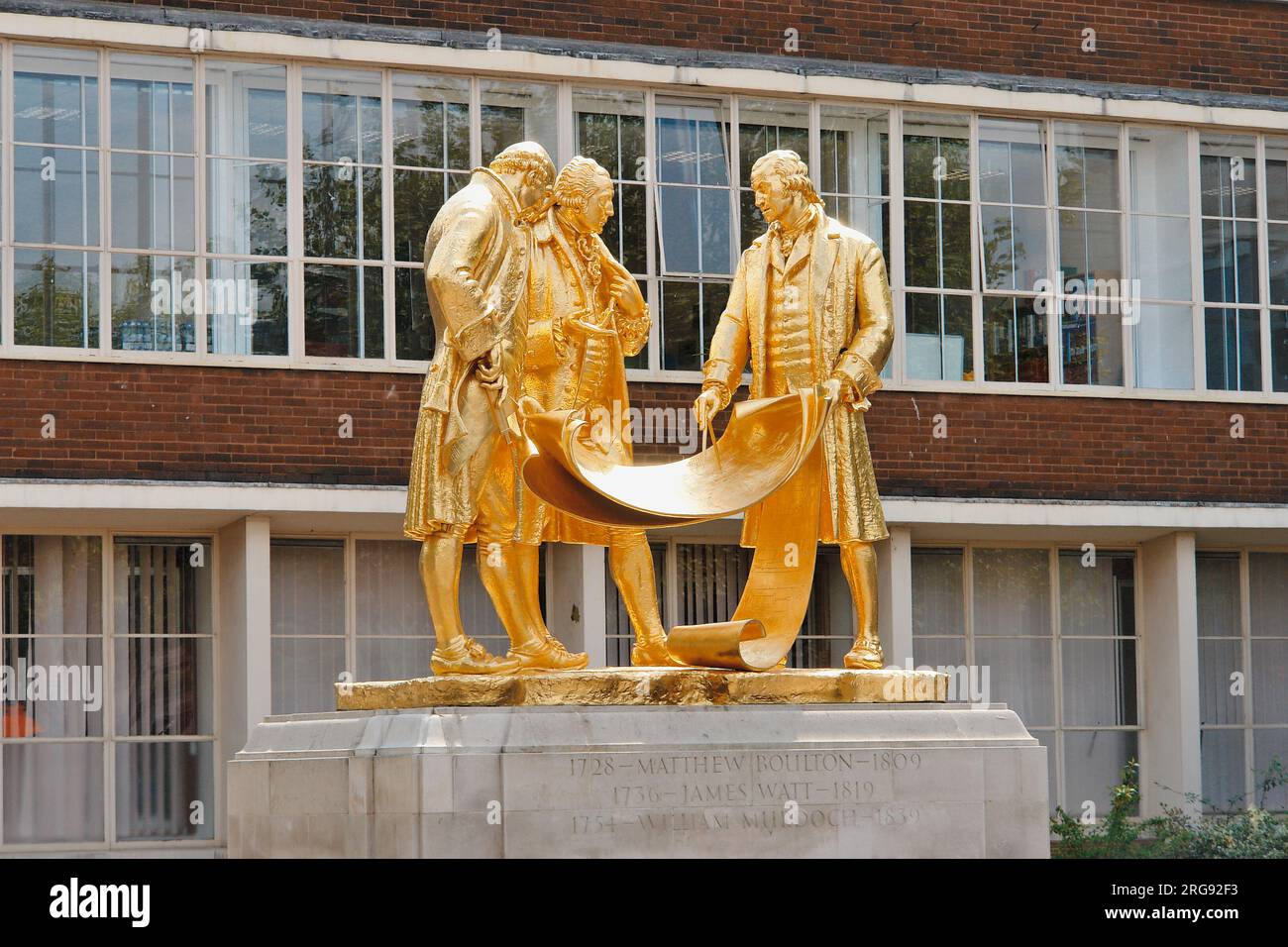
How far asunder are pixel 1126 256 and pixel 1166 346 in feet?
3.12

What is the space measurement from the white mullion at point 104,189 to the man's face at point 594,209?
26.5ft

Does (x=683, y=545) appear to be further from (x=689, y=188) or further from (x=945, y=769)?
(x=945, y=769)

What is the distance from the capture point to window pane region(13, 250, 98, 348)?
19906mm

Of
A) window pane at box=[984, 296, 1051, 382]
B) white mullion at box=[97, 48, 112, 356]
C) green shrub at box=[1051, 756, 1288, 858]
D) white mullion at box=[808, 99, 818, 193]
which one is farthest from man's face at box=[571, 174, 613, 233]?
window pane at box=[984, 296, 1051, 382]

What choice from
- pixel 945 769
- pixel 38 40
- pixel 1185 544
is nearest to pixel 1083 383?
pixel 1185 544

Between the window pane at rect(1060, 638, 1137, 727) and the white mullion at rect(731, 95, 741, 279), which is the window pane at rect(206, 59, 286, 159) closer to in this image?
the white mullion at rect(731, 95, 741, 279)

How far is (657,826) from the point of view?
11.6 m

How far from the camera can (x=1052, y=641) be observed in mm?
23594

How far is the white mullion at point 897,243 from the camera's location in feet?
72.4

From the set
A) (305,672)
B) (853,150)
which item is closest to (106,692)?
(305,672)

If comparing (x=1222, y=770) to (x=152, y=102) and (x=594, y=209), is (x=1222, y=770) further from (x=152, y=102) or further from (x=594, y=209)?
(x=594, y=209)

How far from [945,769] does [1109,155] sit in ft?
40.4

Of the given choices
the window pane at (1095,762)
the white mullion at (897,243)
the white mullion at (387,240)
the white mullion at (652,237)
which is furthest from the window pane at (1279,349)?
the white mullion at (387,240)

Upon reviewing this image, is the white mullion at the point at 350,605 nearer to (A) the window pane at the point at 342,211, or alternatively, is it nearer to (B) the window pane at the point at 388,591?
(B) the window pane at the point at 388,591
